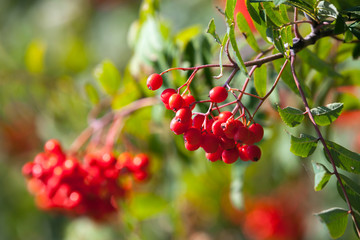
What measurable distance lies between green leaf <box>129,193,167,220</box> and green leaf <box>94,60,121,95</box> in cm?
60

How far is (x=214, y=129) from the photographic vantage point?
919 millimetres

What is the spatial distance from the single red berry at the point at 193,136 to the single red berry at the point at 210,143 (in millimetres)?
10

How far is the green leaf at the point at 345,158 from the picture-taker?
90cm

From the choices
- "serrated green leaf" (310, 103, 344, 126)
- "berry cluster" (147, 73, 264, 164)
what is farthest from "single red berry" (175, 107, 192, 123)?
"serrated green leaf" (310, 103, 344, 126)

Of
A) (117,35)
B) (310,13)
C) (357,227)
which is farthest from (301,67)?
(117,35)

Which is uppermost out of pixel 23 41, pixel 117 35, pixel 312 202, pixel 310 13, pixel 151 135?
pixel 310 13

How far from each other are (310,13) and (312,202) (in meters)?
2.36

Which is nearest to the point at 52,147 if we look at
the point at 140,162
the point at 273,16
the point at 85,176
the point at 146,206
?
the point at 85,176

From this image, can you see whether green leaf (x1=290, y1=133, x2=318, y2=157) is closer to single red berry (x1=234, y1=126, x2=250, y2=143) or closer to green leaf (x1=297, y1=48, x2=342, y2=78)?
single red berry (x1=234, y1=126, x2=250, y2=143)

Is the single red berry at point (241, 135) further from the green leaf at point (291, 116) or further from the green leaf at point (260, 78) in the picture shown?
the green leaf at point (260, 78)

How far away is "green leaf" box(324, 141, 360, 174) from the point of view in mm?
896

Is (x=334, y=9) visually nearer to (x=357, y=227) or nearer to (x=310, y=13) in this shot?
(x=310, y=13)

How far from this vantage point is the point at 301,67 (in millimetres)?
1359

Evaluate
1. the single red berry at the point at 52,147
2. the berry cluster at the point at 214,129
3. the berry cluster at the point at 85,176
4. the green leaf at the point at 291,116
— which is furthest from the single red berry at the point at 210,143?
the single red berry at the point at 52,147
